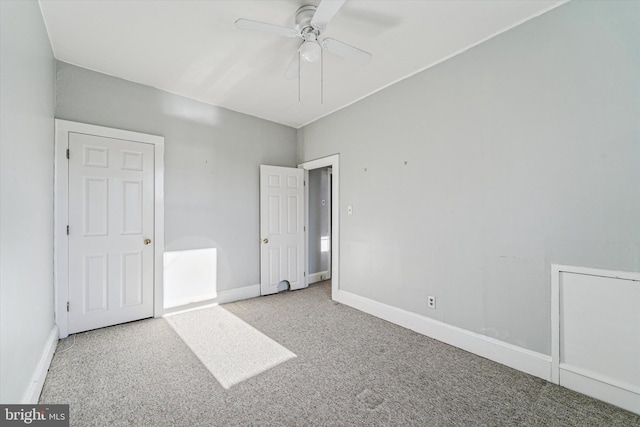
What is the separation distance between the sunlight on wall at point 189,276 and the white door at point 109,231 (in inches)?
7.7

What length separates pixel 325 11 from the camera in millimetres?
1721

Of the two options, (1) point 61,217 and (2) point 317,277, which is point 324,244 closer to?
(2) point 317,277

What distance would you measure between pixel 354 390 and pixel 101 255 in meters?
2.86

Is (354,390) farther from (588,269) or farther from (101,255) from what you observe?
(101,255)

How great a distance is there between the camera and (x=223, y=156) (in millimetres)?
3783

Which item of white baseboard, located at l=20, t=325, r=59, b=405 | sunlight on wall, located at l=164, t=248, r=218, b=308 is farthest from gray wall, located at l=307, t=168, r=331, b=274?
white baseboard, located at l=20, t=325, r=59, b=405

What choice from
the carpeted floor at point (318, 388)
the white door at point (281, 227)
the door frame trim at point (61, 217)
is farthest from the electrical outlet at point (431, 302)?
the door frame trim at point (61, 217)

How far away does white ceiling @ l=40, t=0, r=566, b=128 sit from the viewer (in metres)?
2.01

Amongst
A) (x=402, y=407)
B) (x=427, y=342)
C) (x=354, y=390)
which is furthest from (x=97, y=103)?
(x=427, y=342)

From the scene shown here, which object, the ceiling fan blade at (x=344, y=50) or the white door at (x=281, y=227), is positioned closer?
the ceiling fan blade at (x=344, y=50)

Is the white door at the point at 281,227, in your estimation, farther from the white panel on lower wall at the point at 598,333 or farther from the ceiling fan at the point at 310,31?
the white panel on lower wall at the point at 598,333

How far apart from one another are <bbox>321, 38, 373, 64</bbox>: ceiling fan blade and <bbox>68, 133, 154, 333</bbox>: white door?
7.87ft

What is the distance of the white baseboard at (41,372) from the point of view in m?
1.65

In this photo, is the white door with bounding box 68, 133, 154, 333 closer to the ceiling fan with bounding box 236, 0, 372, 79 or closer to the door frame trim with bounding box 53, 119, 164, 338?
the door frame trim with bounding box 53, 119, 164, 338
